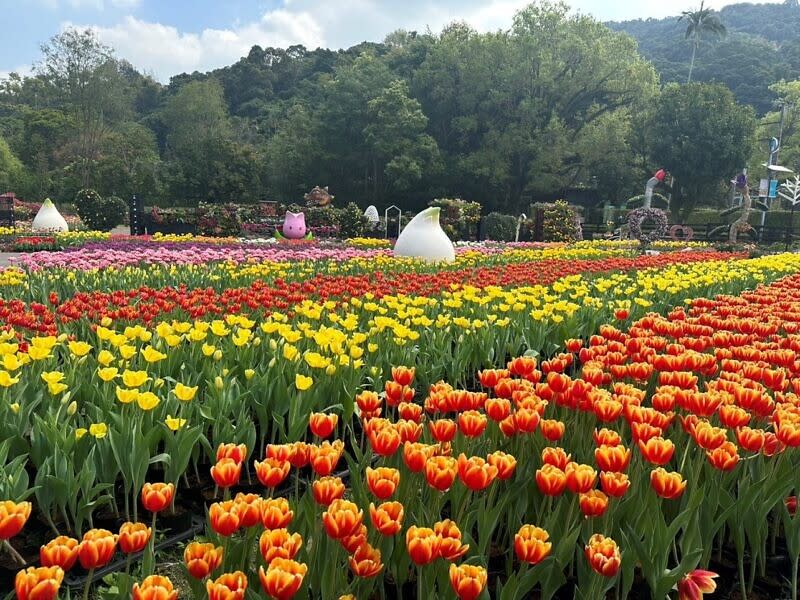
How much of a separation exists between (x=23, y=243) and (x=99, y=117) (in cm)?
3899

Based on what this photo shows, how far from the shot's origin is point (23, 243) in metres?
14.6

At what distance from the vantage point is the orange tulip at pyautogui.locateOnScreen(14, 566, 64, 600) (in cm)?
104

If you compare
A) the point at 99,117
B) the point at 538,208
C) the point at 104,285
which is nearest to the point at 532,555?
the point at 104,285

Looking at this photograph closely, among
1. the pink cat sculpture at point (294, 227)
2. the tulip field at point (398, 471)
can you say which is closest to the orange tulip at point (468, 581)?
the tulip field at point (398, 471)

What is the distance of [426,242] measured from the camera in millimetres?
11367

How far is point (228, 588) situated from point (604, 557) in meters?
0.74

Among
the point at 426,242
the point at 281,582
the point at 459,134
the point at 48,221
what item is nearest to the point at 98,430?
the point at 281,582

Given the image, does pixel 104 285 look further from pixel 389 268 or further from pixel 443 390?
pixel 443 390

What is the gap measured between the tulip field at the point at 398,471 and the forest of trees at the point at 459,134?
36.6m

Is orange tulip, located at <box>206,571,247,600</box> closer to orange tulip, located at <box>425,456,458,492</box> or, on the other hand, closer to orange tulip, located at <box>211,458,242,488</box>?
orange tulip, located at <box>211,458,242,488</box>

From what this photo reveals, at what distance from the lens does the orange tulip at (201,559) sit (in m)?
1.21

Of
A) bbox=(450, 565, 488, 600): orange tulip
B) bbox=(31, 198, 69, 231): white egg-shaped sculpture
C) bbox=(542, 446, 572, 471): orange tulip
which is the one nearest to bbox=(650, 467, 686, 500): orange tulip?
bbox=(542, 446, 572, 471): orange tulip

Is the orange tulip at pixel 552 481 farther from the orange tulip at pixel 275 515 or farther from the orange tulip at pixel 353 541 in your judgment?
the orange tulip at pixel 275 515

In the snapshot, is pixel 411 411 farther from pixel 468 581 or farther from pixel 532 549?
pixel 468 581
